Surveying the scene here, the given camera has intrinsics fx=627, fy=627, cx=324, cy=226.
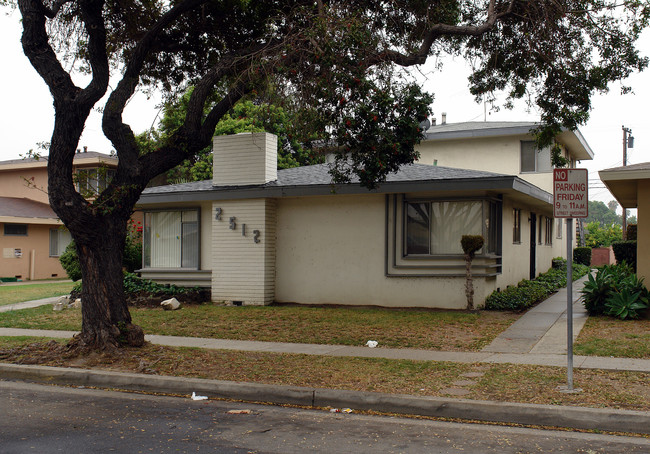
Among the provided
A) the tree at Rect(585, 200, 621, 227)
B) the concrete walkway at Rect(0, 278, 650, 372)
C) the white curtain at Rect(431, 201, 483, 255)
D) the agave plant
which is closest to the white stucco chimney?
the white curtain at Rect(431, 201, 483, 255)

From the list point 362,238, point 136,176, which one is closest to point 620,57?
point 362,238

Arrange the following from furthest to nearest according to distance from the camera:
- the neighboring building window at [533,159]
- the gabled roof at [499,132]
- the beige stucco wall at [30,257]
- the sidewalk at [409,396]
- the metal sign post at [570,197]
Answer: the beige stucco wall at [30,257] → the gabled roof at [499,132] → the neighboring building window at [533,159] → the metal sign post at [570,197] → the sidewalk at [409,396]

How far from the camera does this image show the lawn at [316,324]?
11820mm

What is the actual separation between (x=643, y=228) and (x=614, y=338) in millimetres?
3562

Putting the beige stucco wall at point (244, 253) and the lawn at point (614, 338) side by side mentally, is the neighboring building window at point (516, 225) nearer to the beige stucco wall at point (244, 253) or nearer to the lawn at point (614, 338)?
the lawn at point (614, 338)

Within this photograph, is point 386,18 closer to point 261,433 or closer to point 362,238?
point 362,238

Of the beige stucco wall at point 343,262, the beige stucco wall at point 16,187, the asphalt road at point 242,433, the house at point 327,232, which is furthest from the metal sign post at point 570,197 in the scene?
the beige stucco wall at point 16,187

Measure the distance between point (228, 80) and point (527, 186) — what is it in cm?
843

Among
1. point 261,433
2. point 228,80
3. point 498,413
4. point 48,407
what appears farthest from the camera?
point 228,80

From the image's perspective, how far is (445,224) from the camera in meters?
16.1

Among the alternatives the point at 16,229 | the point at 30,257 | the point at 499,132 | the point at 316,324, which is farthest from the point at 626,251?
the point at 16,229

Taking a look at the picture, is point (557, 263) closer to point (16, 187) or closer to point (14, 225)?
point (14, 225)

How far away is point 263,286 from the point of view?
56.6 feet

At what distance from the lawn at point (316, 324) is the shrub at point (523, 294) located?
22.1 inches
